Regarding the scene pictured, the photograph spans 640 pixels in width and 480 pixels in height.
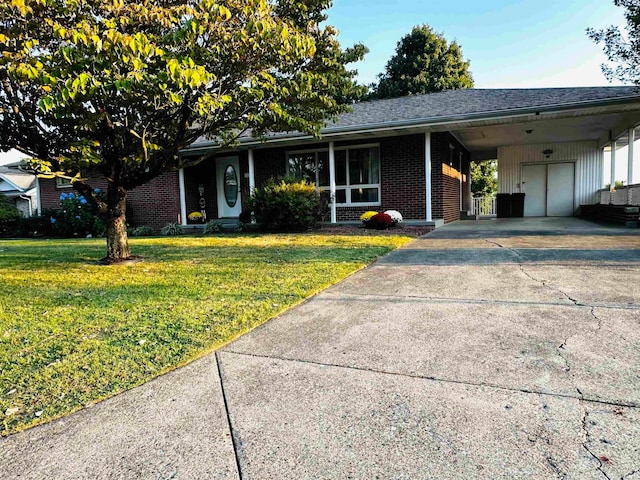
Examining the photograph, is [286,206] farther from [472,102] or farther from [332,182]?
[472,102]

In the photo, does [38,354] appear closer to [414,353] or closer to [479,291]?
[414,353]

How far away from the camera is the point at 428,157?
437 inches

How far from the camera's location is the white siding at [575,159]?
14.9 metres

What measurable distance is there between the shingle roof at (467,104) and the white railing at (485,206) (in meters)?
6.65

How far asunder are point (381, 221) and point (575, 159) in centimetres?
936

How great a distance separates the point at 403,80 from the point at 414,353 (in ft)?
97.2

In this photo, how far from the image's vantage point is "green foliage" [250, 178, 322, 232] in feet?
34.1

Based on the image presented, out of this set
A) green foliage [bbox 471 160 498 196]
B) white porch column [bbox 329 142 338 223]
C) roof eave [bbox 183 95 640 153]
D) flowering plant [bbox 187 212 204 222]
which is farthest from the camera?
green foliage [bbox 471 160 498 196]

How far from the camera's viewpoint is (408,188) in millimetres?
11617

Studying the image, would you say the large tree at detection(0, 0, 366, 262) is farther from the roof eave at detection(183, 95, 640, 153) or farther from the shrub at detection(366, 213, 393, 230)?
the shrub at detection(366, 213, 393, 230)

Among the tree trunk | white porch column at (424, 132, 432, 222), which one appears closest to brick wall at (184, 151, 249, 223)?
white porch column at (424, 132, 432, 222)

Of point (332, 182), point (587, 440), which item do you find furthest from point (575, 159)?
point (587, 440)

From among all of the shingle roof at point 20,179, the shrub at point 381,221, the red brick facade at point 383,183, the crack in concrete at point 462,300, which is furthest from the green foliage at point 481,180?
the shingle roof at point 20,179

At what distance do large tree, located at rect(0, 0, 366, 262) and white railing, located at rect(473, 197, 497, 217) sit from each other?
1326 cm
